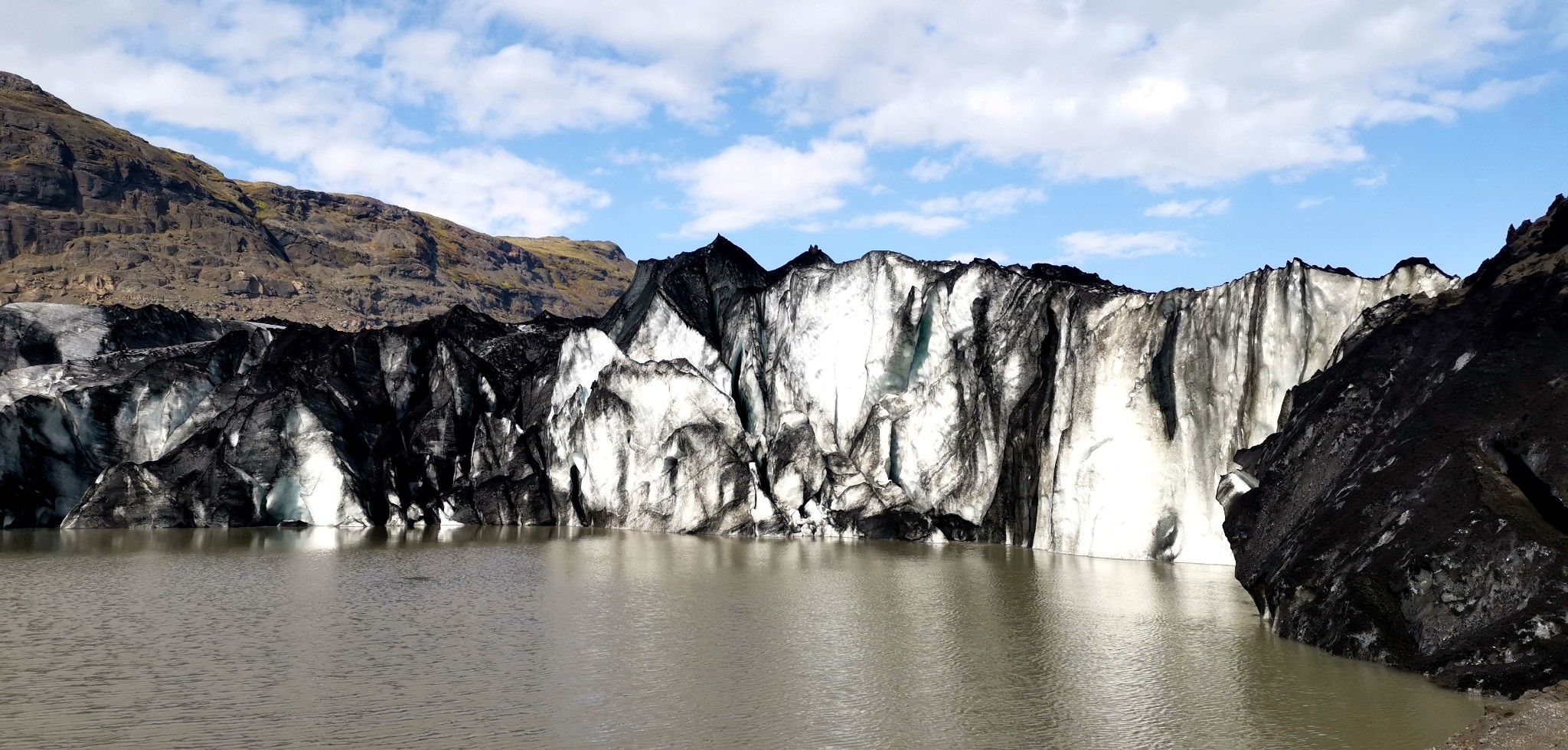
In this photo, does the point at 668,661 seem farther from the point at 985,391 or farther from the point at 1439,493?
the point at 985,391

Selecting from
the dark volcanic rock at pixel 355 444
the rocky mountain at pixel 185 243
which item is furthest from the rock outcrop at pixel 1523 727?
the rocky mountain at pixel 185 243

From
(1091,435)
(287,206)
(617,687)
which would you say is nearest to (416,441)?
(1091,435)

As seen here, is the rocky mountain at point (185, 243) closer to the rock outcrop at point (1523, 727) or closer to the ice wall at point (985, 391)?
the ice wall at point (985, 391)

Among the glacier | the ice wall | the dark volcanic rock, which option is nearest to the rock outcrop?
the ice wall

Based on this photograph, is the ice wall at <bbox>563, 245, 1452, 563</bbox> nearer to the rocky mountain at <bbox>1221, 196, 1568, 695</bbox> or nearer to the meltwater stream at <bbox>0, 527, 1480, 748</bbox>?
the meltwater stream at <bbox>0, 527, 1480, 748</bbox>

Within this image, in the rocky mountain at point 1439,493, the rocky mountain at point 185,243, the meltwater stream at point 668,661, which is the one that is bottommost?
the meltwater stream at point 668,661

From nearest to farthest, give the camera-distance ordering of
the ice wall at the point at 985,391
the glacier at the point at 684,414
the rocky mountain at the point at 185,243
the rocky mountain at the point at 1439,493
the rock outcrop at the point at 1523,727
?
the rock outcrop at the point at 1523,727 → the rocky mountain at the point at 1439,493 → the ice wall at the point at 985,391 → the glacier at the point at 684,414 → the rocky mountain at the point at 185,243

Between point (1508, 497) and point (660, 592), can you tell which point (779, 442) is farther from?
point (1508, 497)
